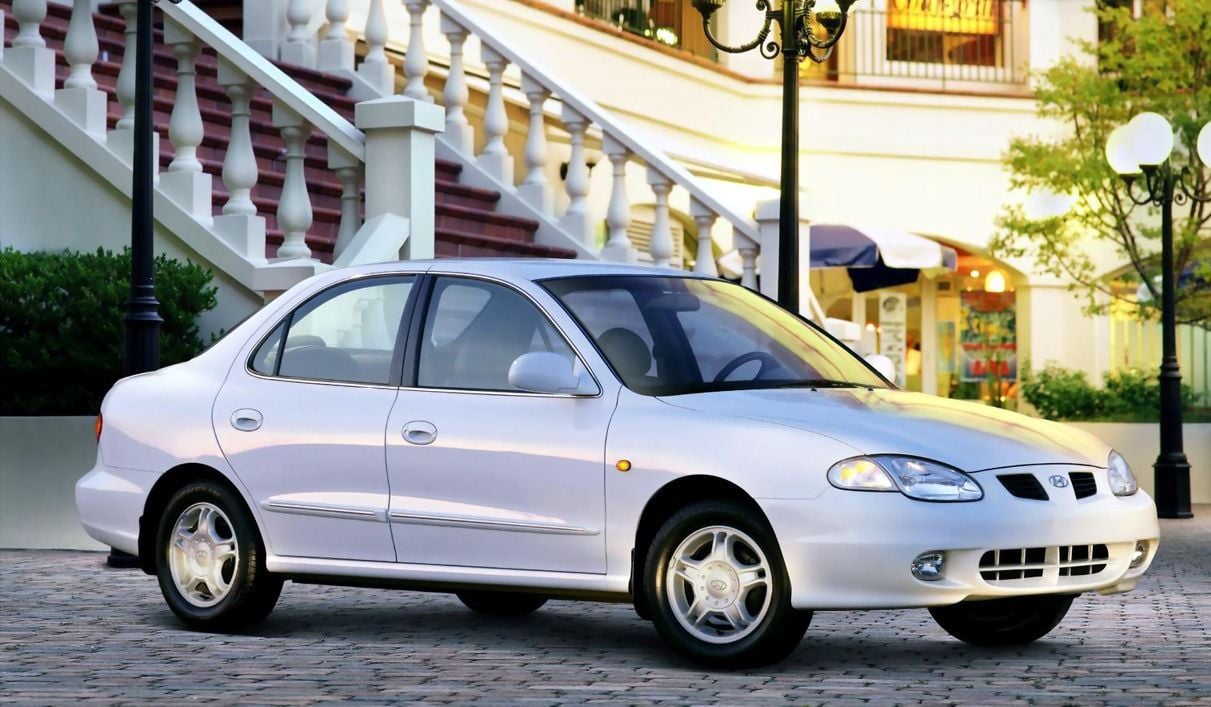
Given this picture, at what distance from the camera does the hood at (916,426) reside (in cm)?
729

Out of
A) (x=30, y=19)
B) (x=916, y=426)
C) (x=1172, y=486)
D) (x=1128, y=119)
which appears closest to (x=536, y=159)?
(x=30, y=19)

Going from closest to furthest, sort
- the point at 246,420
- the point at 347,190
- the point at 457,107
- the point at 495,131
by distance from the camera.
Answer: the point at 246,420
the point at 347,190
the point at 495,131
the point at 457,107

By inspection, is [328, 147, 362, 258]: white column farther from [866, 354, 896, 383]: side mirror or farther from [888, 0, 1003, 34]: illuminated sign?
[888, 0, 1003, 34]: illuminated sign

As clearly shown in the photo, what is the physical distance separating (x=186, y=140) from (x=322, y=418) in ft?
18.1

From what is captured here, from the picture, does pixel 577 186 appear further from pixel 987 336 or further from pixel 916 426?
pixel 987 336

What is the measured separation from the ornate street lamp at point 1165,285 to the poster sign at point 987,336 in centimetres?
1210

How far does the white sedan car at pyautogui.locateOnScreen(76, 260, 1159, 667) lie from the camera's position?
285 inches

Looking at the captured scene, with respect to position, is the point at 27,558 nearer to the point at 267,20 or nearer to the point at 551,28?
the point at 267,20

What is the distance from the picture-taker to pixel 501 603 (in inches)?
374

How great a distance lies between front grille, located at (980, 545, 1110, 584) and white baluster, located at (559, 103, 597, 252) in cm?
886

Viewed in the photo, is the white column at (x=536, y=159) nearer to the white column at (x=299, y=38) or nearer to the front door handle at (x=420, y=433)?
the white column at (x=299, y=38)

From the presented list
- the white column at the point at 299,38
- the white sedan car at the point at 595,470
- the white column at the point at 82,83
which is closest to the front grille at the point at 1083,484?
the white sedan car at the point at 595,470

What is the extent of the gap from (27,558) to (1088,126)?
663 inches

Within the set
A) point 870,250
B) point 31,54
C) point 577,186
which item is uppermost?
point 31,54
